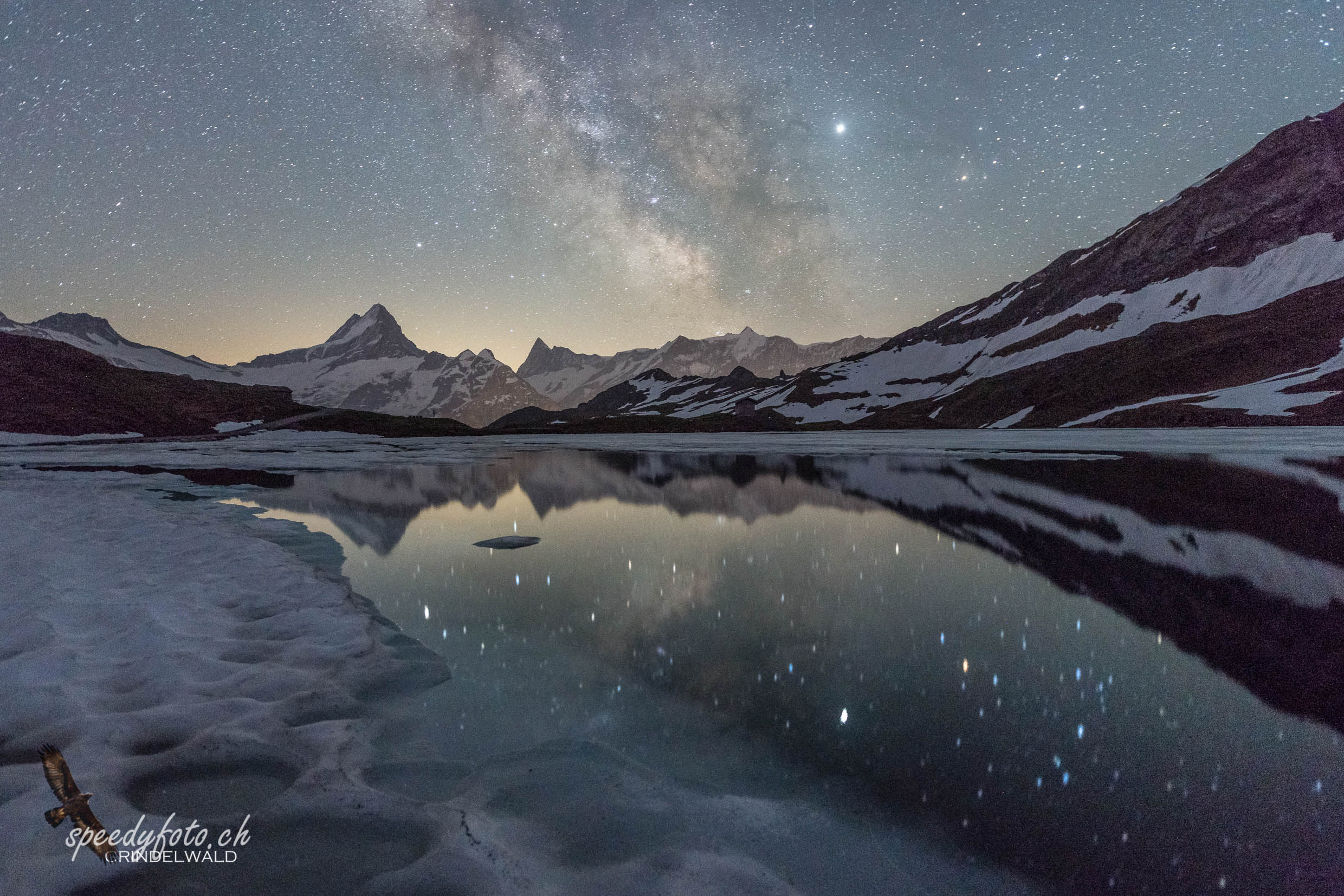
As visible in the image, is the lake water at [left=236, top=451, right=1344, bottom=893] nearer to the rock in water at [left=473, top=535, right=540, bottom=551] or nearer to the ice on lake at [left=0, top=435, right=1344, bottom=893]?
the ice on lake at [left=0, top=435, right=1344, bottom=893]

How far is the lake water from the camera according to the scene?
5.16 meters

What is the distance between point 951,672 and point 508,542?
1350cm

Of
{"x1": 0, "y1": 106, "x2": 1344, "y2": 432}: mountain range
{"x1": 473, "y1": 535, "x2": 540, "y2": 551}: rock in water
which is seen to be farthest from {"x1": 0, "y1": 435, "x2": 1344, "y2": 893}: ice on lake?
{"x1": 0, "y1": 106, "x2": 1344, "y2": 432}: mountain range

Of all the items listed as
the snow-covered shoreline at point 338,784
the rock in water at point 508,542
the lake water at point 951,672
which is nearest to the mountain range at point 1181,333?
the lake water at point 951,672

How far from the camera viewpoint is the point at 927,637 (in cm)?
985

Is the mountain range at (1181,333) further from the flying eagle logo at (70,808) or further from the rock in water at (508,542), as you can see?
the flying eagle logo at (70,808)

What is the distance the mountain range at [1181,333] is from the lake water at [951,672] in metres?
111

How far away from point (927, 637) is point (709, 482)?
2581 cm

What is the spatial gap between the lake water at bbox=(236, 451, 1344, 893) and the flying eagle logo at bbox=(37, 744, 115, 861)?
1991 mm

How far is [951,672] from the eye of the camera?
8.48 m

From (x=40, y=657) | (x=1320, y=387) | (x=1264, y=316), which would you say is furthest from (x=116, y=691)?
(x=1264, y=316)

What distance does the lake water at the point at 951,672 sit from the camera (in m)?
5.16

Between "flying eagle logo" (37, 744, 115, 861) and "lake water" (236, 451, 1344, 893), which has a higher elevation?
"flying eagle logo" (37, 744, 115, 861)

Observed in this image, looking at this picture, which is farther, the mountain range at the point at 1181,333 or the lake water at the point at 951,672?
the mountain range at the point at 1181,333
